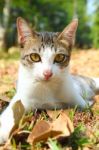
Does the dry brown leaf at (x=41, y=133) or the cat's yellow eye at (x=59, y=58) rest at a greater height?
the cat's yellow eye at (x=59, y=58)

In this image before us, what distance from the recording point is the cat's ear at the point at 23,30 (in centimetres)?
434

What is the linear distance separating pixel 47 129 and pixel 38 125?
0.28 feet

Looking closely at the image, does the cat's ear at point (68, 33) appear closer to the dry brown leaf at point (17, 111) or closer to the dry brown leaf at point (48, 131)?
the dry brown leaf at point (17, 111)

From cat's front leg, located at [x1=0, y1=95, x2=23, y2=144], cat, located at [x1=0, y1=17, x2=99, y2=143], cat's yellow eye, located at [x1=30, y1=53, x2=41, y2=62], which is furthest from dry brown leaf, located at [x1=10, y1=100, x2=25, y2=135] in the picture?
cat's yellow eye, located at [x1=30, y1=53, x2=41, y2=62]

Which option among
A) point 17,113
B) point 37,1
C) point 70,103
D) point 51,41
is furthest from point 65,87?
point 37,1

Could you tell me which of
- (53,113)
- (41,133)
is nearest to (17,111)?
(41,133)

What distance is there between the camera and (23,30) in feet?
14.4

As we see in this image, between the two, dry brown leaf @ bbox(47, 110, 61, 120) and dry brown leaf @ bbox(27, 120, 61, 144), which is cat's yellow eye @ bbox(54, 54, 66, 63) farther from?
dry brown leaf @ bbox(27, 120, 61, 144)

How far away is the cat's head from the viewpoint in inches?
164

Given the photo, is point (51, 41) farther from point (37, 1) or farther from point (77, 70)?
point (37, 1)

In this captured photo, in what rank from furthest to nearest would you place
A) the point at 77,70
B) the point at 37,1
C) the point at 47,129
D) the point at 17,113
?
the point at 37,1 < the point at 77,70 < the point at 17,113 < the point at 47,129

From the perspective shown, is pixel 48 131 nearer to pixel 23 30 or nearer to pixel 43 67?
pixel 43 67

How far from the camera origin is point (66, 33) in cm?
443

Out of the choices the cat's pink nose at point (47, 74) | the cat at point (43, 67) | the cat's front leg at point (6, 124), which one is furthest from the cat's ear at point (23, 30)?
the cat's front leg at point (6, 124)
